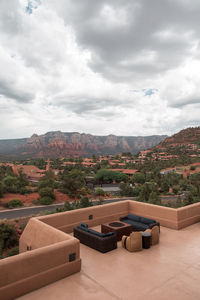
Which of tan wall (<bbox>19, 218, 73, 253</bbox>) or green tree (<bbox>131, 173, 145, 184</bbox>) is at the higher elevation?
tan wall (<bbox>19, 218, 73, 253</bbox>)

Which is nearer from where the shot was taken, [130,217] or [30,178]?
[130,217]

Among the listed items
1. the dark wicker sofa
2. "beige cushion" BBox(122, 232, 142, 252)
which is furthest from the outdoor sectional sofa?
the dark wicker sofa

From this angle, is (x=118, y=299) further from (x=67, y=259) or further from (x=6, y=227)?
(x=6, y=227)

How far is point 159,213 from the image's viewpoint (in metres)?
9.66

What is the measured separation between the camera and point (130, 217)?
9578 millimetres

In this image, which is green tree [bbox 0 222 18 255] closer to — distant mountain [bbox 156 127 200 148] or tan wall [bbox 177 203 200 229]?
tan wall [bbox 177 203 200 229]

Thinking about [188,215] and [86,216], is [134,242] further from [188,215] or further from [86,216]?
[188,215]

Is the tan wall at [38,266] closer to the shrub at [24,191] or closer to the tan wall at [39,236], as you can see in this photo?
the tan wall at [39,236]

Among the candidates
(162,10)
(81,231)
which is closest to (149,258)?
(81,231)

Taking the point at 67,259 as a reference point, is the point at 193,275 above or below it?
below

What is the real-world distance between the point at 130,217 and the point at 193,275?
407cm

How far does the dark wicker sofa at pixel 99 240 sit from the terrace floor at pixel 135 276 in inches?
5.9

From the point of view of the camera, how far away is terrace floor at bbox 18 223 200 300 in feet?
15.9

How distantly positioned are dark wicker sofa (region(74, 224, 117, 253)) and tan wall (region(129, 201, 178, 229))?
10.1 ft
